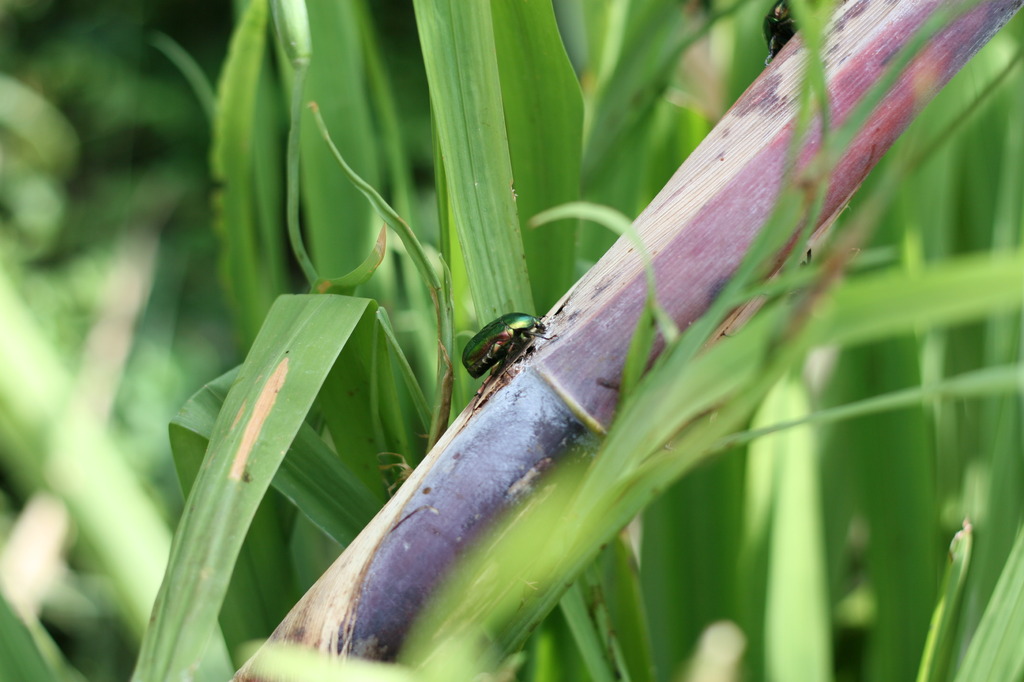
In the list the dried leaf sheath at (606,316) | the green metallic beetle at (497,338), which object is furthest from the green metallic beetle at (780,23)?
the green metallic beetle at (497,338)

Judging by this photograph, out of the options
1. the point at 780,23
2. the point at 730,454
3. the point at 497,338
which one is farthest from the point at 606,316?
the point at 730,454

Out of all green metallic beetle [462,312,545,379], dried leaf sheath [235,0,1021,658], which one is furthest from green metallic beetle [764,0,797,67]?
green metallic beetle [462,312,545,379]

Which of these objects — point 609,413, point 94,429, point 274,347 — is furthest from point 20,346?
point 609,413

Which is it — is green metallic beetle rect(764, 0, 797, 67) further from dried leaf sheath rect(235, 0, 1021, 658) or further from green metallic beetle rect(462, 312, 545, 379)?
green metallic beetle rect(462, 312, 545, 379)

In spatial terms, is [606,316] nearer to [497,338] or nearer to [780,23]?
[497,338]

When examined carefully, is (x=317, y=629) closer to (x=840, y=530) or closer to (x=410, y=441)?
(x=410, y=441)
